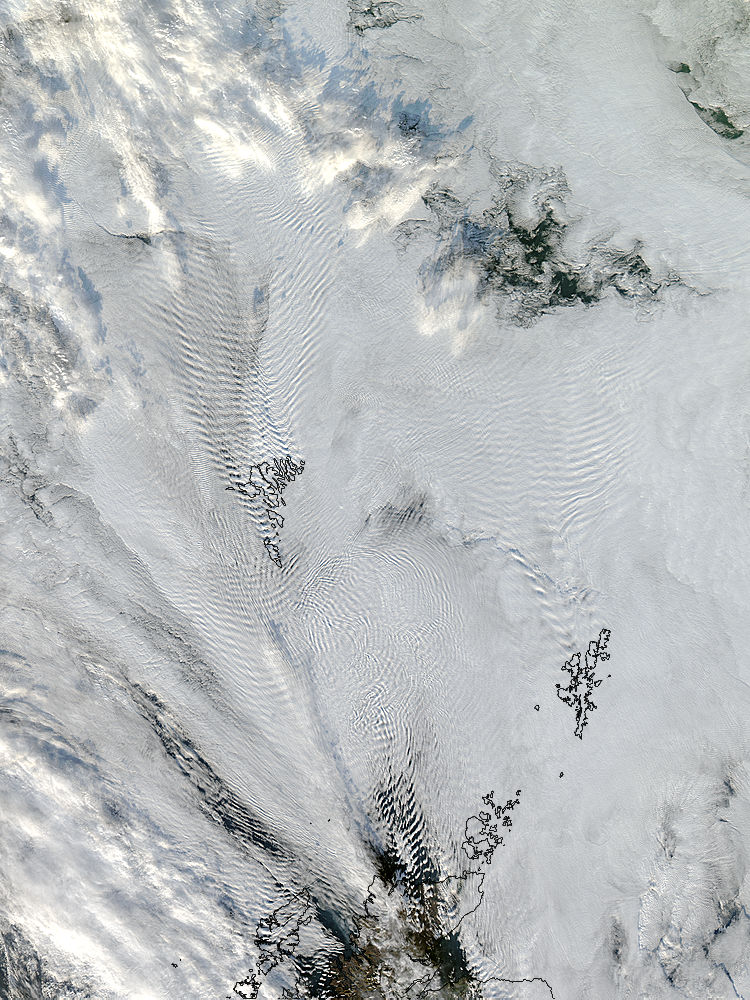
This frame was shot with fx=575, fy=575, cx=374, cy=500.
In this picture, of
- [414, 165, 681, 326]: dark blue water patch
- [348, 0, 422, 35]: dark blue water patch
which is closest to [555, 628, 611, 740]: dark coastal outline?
[414, 165, 681, 326]: dark blue water patch

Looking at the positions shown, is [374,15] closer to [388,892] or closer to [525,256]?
[525,256]

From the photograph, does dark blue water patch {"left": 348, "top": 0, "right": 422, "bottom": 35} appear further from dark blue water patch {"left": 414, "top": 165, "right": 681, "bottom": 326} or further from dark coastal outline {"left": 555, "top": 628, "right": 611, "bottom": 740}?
dark coastal outline {"left": 555, "top": 628, "right": 611, "bottom": 740}

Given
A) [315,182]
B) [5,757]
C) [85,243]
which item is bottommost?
[5,757]

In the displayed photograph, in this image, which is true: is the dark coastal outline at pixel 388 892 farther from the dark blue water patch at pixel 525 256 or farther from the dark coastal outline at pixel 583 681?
the dark blue water patch at pixel 525 256

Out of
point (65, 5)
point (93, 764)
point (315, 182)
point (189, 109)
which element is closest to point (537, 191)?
point (315, 182)

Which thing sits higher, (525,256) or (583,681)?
(525,256)

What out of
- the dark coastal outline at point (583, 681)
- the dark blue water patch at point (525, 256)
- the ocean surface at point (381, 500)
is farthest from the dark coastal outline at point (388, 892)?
the dark blue water patch at point (525, 256)

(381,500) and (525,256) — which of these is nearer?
(381,500)

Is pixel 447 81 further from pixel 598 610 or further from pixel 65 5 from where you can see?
pixel 598 610

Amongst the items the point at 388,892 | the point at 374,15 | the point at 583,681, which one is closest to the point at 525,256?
the point at 374,15
